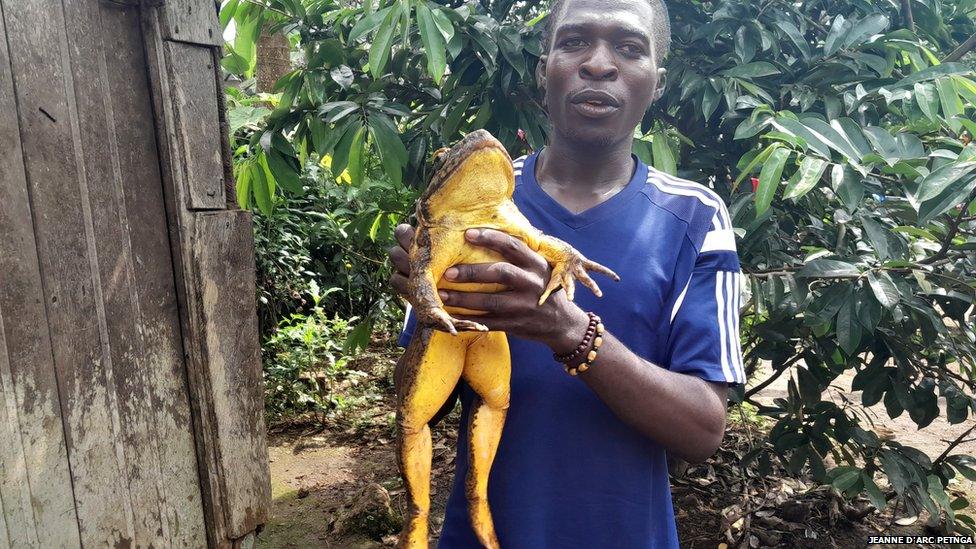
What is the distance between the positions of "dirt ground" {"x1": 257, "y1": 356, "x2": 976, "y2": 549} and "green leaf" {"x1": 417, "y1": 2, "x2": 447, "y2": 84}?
262cm

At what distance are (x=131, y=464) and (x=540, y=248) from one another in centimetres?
194

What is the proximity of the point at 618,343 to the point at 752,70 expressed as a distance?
173 centimetres

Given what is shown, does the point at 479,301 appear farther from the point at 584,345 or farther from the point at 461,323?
the point at 584,345

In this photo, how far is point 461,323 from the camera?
135 cm

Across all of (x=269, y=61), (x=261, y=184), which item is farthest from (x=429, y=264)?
(x=269, y=61)

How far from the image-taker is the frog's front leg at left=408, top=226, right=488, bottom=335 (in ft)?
4.64

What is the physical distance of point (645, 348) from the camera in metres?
1.70

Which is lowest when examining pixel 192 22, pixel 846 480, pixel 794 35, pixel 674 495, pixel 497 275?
pixel 674 495

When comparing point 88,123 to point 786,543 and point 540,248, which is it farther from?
point 786,543

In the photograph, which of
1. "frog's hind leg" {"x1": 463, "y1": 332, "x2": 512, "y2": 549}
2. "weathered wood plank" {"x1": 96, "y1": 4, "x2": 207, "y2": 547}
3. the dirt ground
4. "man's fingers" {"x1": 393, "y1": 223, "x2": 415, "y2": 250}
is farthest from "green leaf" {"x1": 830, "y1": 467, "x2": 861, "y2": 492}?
"weathered wood plank" {"x1": 96, "y1": 4, "x2": 207, "y2": 547}

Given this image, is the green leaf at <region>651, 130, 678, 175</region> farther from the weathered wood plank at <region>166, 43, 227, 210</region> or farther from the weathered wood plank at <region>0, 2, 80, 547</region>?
the weathered wood plank at <region>0, 2, 80, 547</region>

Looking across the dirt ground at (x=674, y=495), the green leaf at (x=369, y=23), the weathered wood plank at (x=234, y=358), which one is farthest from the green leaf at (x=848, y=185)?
the weathered wood plank at (x=234, y=358)

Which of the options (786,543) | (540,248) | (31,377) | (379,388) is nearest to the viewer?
(540,248)

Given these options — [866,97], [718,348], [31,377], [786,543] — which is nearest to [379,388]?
[786,543]
